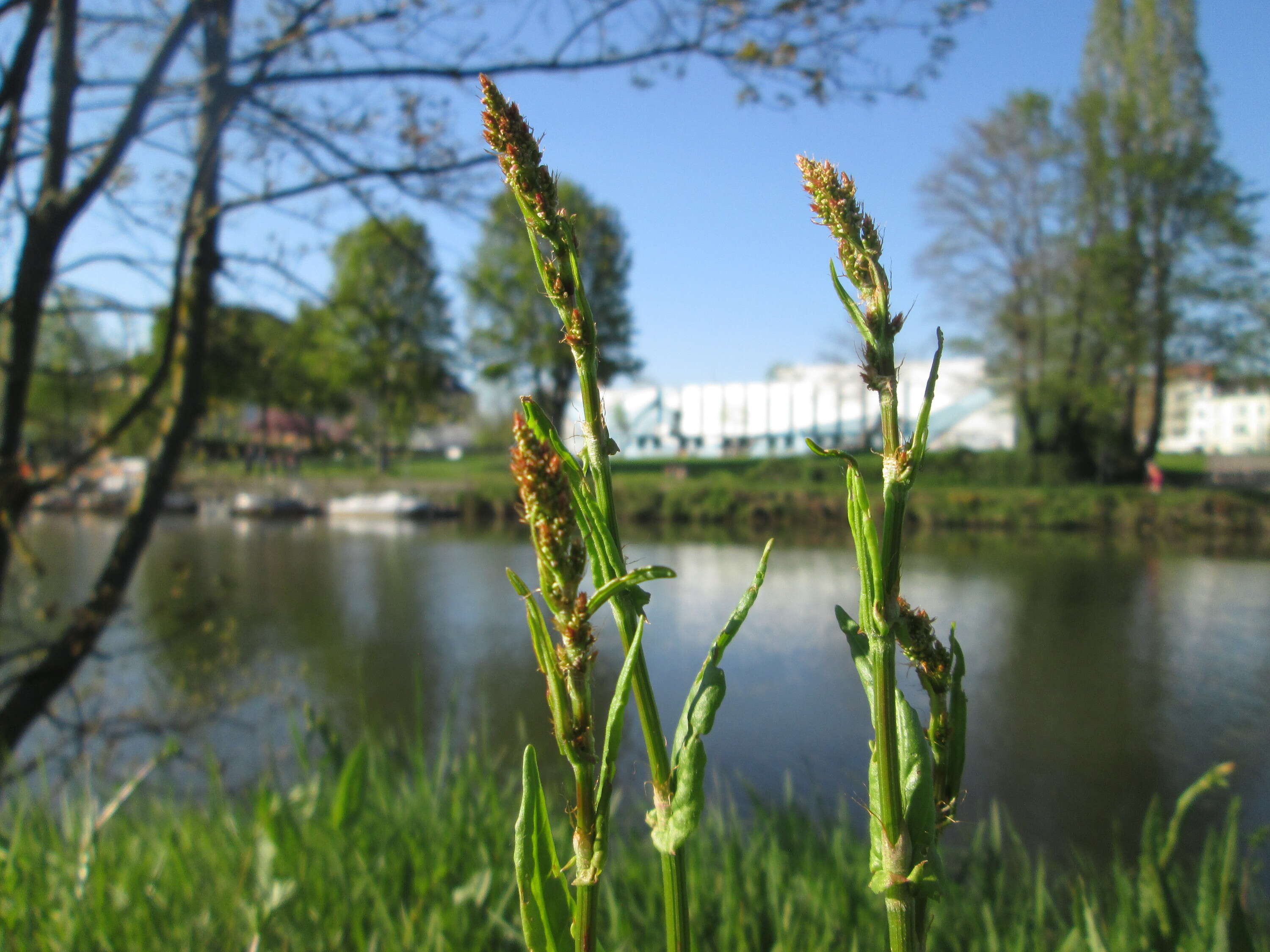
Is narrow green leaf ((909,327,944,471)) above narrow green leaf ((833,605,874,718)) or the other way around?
above

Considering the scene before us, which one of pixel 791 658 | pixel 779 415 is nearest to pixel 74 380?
pixel 791 658

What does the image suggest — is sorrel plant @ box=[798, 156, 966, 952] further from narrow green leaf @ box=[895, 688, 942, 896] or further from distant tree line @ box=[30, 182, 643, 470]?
distant tree line @ box=[30, 182, 643, 470]

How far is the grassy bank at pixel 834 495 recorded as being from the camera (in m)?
20.1

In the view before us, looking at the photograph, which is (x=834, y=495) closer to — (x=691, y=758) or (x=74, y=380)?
(x=74, y=380)

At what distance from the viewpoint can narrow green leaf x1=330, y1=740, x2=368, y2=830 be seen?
211 cm

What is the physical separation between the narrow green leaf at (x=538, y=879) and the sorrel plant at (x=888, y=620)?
18 centimetres

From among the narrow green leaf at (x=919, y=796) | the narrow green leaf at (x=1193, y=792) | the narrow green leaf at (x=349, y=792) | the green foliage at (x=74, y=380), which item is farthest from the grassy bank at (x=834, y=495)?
the narrow green leaf at (x=919, y=796)

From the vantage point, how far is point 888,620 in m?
→ 0.47

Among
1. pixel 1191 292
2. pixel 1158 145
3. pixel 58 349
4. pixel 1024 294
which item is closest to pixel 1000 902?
pixel 58 349

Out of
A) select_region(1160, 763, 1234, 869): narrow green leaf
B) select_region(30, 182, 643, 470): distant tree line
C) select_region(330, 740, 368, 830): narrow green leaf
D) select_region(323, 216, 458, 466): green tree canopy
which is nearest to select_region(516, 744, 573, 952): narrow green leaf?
select_region(1160, 763, 1234, 869): narrow green leaf

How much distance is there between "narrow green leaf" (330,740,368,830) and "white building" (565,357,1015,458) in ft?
75.6

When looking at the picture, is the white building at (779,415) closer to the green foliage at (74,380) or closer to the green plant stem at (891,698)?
the green foliage at (74,380)

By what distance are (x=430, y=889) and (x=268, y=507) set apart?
2584 centimetres

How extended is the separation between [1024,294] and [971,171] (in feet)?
11.2
